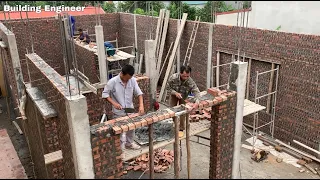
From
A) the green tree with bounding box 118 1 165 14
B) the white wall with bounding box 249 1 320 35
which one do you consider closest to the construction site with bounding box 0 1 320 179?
the white wall with bounding box 249 1 320 35

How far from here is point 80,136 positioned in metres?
3.80

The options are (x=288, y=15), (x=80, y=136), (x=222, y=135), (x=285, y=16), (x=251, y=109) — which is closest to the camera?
(x=80, y=136)

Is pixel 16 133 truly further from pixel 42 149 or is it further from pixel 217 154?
pixel 217 154

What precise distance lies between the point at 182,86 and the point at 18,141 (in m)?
5.31

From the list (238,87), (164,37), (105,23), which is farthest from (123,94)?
(105,23)

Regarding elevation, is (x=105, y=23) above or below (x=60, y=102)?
above

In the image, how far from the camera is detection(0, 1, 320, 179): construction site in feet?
13.8

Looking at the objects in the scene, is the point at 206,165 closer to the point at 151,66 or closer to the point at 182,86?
the point at 182,86

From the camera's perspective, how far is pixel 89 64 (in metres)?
11.5

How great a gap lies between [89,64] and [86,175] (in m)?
8.09

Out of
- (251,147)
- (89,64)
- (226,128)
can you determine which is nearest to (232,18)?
(89,64)

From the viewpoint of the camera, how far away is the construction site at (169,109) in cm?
421

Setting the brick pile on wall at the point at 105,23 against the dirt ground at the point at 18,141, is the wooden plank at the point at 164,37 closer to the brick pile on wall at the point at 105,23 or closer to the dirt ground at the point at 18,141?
the brick pile on wall at the point at 105,23

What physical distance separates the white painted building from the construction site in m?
7.14
